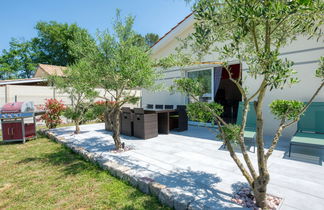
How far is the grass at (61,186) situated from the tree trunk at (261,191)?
4.21 feet

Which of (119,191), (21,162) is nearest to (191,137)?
(119,191)

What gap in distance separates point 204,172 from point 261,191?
1230mm

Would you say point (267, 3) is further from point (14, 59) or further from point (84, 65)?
point (14, 59)

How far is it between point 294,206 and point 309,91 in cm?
462

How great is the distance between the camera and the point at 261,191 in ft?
7.34

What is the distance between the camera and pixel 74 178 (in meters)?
3.58

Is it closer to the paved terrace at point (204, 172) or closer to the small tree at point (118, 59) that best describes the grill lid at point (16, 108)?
the paved terrace at point (204, 172)

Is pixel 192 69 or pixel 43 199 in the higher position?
pixel 192 69

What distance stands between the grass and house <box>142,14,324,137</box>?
242 centimetres

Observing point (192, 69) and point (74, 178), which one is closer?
point (74, 178)

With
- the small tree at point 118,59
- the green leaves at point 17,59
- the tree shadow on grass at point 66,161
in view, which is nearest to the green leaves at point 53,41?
the green leaves at point 17,59

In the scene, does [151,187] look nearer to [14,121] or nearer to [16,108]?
[16,108]

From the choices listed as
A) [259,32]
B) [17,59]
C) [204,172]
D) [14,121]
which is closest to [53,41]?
[17,59]

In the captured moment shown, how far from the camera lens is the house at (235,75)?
17.9ft
